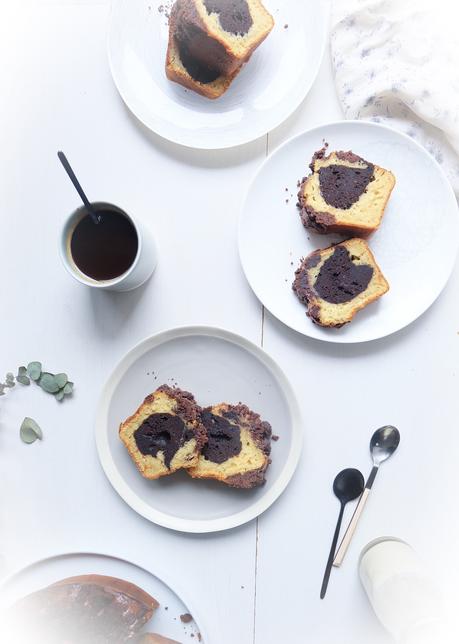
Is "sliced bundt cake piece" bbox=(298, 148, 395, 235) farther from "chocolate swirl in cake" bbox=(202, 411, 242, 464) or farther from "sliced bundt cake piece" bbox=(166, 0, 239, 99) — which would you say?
"chocolate swirl in cake" bbox=(202, 411, 242, 464)

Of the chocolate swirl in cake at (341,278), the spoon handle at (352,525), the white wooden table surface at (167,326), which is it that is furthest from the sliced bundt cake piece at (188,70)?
the spoon handle at (352,525)

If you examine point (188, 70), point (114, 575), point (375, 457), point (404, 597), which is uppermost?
point (188, 70)

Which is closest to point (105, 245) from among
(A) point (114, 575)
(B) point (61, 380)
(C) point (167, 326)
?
(C) point (167, 326)

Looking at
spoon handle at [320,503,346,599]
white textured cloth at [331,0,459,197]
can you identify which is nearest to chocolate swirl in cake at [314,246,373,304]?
white textured cloth at [331,0,459,197]

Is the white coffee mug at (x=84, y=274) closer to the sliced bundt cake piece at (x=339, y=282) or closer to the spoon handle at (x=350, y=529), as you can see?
the sliced bundt cake piece at (x=339, y=282)

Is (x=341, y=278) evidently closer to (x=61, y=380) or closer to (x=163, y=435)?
(x=163, y=435)

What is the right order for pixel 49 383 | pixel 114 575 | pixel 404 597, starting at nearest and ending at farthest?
pixel 404 597 → pixel 114 575 → pixel 49 383

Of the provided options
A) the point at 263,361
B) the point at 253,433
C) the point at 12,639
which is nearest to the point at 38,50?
the point at 263,361
